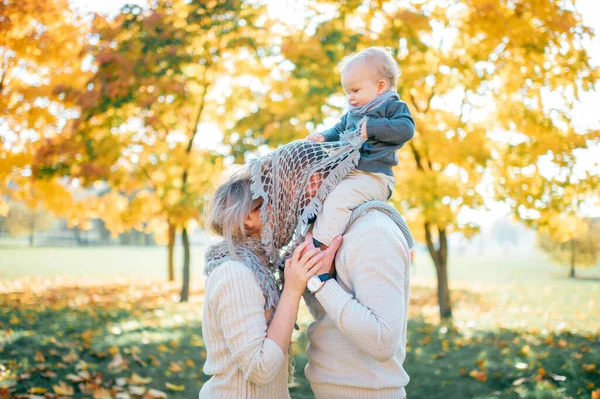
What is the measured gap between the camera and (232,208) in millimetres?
2338

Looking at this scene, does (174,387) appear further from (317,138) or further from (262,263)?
(317,138)

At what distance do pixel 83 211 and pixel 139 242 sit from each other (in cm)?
5735

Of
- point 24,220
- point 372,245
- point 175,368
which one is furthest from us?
point 24,220

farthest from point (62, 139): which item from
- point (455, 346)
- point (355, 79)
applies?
point (355, 79)

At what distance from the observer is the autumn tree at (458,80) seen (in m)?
7.41

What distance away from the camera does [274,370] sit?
2.10 metres

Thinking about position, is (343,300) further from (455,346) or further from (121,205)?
(121,205)

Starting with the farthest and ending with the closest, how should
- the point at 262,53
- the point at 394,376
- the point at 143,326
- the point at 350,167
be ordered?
the point at 262,53 → the point at 143,326 → the point at 350,167 → the point at 394,376

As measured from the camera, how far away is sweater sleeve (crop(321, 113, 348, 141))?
276 cm

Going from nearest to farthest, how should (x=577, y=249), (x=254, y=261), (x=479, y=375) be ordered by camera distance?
(x=254, y=261) < (x=479, y=375) < (x=577, y=249)

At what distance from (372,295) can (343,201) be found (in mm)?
443

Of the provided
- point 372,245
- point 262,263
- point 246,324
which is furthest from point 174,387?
point 372,245

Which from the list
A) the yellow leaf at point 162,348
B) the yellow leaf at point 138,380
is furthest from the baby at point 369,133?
the yellow leaf at point 162,348

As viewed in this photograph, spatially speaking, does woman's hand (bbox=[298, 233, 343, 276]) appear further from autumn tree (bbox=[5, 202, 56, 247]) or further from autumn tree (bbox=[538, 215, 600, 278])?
autumn tree (bbox=[5, 202, 56, 247])
